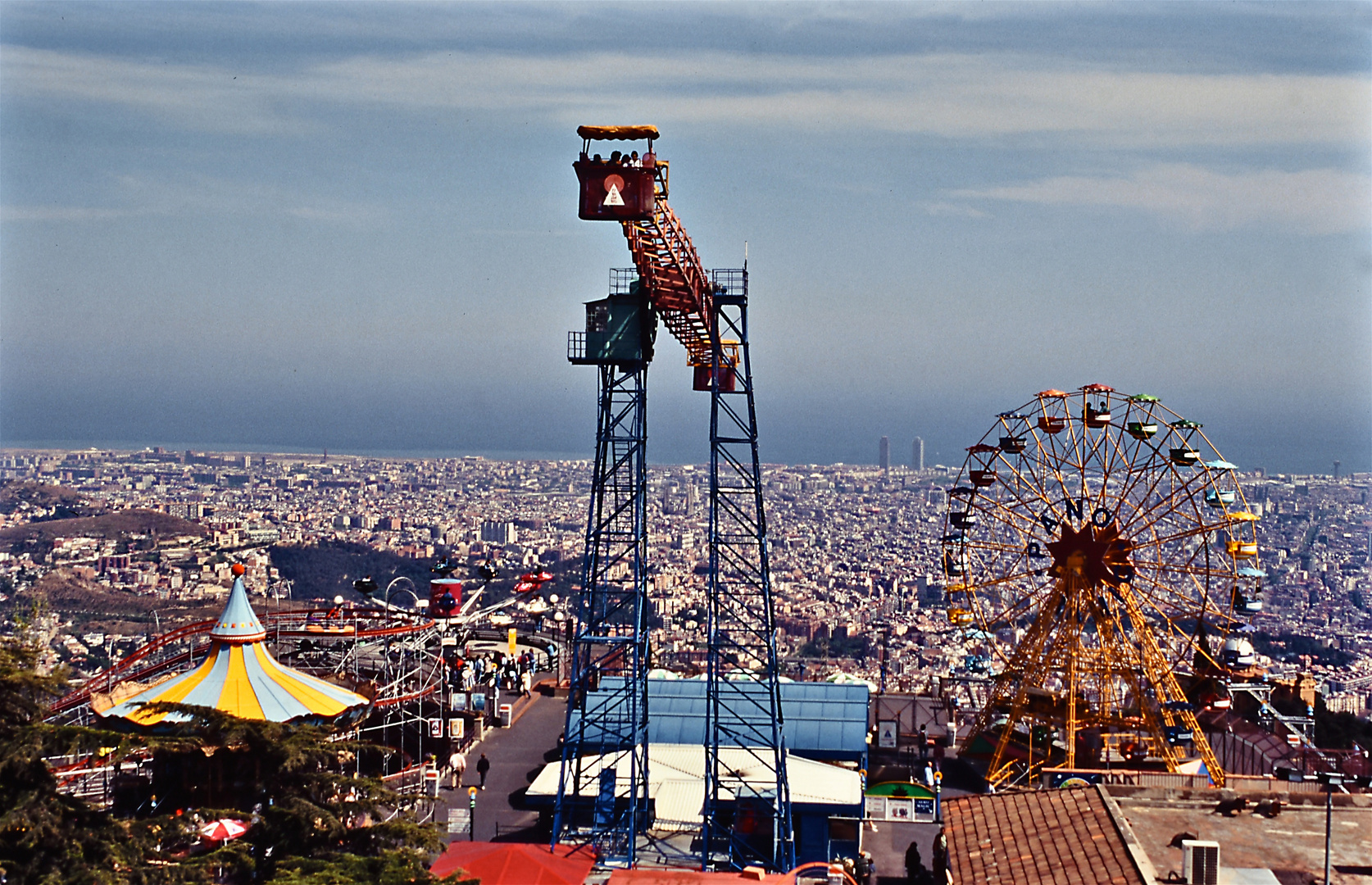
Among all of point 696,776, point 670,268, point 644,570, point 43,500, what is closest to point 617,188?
point 670,268

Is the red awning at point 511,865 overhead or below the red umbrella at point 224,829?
below

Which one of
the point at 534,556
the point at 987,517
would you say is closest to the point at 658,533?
the point at 534,556

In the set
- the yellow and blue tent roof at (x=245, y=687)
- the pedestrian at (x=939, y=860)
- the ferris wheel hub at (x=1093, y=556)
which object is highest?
the ferris wheel hub at (x=1093, y=556)

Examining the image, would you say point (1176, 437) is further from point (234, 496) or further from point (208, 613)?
point (234, 496)

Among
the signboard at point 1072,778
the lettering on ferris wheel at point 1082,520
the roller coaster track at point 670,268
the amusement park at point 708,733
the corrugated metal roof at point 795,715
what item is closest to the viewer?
the amusement park at point 708,733

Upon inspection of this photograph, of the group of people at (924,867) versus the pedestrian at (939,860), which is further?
the group of people at (924,867)

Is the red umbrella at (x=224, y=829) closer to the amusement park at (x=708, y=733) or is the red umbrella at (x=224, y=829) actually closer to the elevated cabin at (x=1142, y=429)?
the amusement park at (x=708, y=733)

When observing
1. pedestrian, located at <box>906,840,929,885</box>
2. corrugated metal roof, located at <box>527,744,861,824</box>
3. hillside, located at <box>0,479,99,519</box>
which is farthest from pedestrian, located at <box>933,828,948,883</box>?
hillside, located at <box>0,479,99,519</box>

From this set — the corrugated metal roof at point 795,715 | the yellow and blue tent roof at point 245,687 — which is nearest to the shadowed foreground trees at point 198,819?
the yellow and blue tent roof at point 245,687
